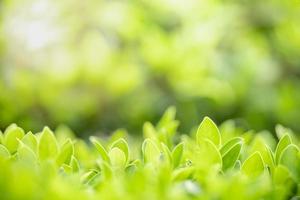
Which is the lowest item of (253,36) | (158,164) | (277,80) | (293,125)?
(158,164)

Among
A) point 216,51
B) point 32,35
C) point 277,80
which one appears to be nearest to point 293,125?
point 277,80

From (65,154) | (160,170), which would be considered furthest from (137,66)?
(160,170)

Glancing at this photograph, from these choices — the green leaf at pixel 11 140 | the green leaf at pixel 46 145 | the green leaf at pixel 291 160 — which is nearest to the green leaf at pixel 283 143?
the green leaf at pixel 291 160

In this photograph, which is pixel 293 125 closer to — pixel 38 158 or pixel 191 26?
pixel 191 26

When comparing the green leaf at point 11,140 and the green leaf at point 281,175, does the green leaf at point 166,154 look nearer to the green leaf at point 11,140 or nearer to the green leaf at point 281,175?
the green leaf at point 281,175

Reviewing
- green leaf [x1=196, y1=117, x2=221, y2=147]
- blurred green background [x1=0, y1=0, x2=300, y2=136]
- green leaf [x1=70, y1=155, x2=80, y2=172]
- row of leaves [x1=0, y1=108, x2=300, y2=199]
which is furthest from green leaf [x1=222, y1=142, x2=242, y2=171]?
blurred green background [x1=0, y1=0, x2=300, y2=136]

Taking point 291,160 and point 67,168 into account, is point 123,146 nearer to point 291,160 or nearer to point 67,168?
point 67,168
